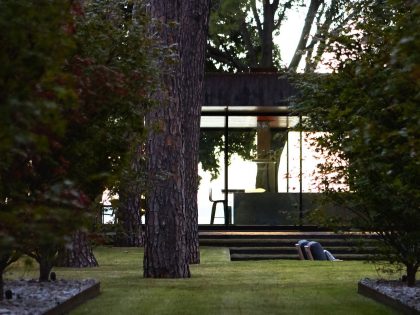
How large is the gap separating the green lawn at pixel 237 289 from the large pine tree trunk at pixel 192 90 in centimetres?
118

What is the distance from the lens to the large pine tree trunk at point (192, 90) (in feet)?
68.5

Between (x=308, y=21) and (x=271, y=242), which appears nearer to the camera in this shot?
(x=271, y=242)

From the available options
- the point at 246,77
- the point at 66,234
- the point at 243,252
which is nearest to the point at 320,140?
the point at 66,234

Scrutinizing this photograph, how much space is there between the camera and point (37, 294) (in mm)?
12375

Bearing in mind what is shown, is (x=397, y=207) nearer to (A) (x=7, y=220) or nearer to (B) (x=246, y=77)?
(A) (x=7, y=220)

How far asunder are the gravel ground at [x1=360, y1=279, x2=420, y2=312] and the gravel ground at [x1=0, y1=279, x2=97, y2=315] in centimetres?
363

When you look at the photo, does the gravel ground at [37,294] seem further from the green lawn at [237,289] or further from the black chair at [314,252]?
the black chair at [314,252]

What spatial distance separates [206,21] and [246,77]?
659 centimetres


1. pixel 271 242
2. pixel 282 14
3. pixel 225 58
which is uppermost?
pixel 282 14

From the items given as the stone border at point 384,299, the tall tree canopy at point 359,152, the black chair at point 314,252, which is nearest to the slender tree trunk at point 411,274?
the tall tree canopy at point 359,152

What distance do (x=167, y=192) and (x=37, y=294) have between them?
512 centimetres

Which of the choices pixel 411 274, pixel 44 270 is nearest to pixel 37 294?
pixel 44 270

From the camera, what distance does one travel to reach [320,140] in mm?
12594

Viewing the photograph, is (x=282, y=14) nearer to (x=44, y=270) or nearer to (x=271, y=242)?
(x=271, y=242)
